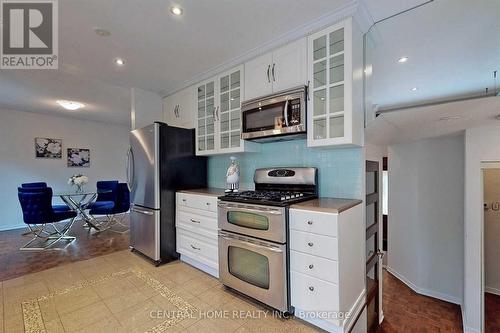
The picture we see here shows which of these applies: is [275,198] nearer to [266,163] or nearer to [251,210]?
[251,210]

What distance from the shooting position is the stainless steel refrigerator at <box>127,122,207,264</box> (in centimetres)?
273

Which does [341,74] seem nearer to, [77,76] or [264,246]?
[264,246]

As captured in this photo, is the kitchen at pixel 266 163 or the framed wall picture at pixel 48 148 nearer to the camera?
the kitchen at pixel 266 163

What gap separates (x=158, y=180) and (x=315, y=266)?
207 centimetres

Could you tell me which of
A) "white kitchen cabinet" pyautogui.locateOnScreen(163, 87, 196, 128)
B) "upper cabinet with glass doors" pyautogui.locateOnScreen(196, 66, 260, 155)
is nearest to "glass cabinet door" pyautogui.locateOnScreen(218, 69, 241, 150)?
"upper cabinet with glass doors" pyautogui.locateOnScreen(196, 66, 260, 155)

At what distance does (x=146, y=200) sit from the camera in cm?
285

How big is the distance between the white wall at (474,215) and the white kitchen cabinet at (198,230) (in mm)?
3371

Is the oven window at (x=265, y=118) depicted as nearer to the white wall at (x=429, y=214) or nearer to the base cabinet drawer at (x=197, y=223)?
the base cabinet drawer at (x=197, y=223)

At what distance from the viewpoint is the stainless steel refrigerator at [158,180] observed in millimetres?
2729

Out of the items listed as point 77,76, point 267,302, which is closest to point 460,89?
point 267,302

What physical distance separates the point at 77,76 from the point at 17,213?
4141mm

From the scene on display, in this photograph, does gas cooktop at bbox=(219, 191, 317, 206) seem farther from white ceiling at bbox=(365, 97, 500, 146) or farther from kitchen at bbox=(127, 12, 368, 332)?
white ceiling at bbox=(365, 97, 500, 146)

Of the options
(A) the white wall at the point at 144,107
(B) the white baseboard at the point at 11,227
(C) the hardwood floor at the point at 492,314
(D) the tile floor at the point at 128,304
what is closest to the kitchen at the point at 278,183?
(D) the tile floor at the point at 128,304

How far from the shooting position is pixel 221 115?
8.89 ft
